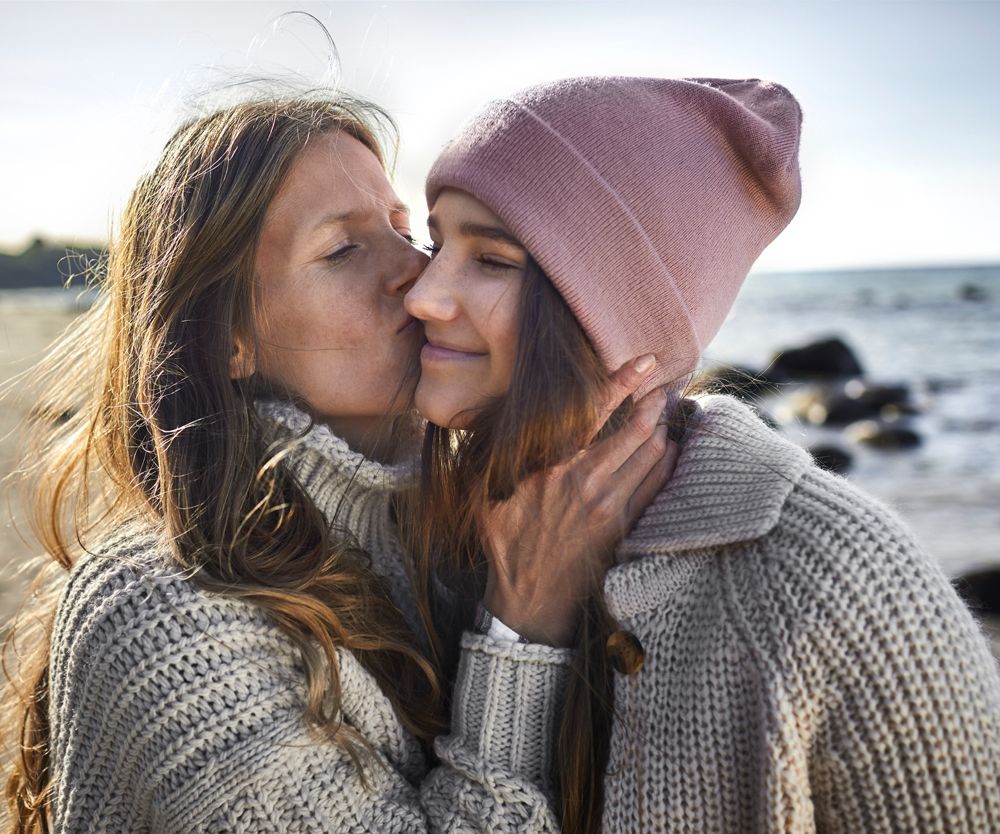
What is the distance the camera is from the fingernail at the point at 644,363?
5.59ft

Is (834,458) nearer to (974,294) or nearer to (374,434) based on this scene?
(374,434)

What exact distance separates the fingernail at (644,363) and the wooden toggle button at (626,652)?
0.61 meters

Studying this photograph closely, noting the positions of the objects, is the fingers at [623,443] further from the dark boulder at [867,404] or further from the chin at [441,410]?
the dark boulder at [867,404]

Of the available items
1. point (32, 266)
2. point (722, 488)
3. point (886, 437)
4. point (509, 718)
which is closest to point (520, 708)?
point (509, 718)

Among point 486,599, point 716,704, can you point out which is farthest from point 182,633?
point 716,704

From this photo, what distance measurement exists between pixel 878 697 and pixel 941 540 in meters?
5.56

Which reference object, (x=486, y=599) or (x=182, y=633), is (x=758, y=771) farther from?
(x=182, y=633)

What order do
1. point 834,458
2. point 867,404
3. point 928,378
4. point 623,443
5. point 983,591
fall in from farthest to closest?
point 928,378
point 867,404
point 834,458
point 983,591
point 623,443

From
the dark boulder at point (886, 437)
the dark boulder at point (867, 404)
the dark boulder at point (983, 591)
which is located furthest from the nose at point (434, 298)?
the dark boulder at point (867, 404)

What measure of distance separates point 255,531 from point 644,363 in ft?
3.56

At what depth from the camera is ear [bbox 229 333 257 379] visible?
6.63 ft

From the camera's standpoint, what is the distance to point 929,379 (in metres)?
13.5

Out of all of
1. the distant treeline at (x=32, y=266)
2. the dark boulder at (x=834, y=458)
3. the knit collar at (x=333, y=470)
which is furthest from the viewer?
the distant treeline at (x=32, y=266)

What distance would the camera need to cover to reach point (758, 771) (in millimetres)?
1413
